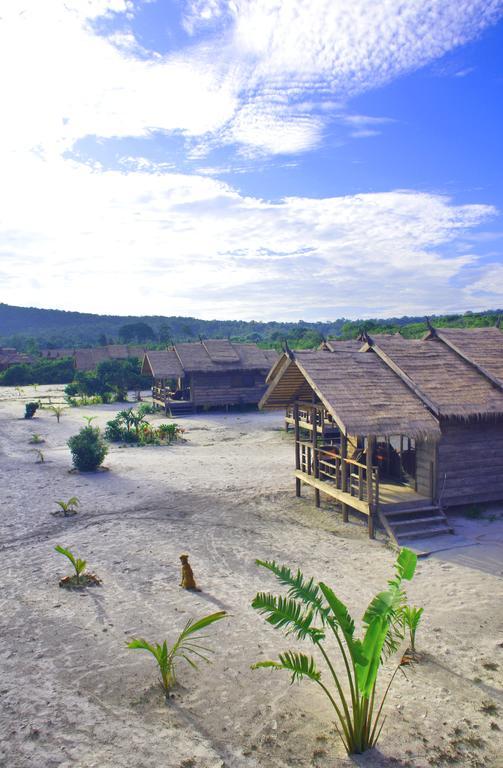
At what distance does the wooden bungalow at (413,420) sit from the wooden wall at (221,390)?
1742 centimetres

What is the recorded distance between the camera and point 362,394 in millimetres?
10883

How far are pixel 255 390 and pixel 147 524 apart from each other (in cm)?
1995

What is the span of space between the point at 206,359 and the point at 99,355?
86.2 feet

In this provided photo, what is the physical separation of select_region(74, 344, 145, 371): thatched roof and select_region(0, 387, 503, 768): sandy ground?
128ft

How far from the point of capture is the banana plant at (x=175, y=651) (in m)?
5.79

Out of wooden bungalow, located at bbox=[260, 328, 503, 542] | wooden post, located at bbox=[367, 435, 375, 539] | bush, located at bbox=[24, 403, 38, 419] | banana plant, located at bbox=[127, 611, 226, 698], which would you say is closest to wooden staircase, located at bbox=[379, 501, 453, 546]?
wooden bungalow, located at bbox=[260, 328, 503, 542]

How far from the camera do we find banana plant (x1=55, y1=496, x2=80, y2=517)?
12373 millimetres

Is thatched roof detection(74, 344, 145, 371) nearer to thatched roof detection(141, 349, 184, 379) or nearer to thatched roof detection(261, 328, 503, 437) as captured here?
thatched roof detection(141, 349, 184, 379)

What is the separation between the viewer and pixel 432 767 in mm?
4766

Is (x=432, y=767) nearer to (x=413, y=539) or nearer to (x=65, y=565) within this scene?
(x=413, y=539)

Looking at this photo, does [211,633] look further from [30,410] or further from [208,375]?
[30,410]

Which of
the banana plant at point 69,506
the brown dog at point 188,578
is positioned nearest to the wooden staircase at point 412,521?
the brown dog at point 188,578

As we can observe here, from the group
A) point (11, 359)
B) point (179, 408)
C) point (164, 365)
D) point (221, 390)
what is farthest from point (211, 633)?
point (11, 359)

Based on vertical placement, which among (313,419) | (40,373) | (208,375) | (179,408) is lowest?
(179,408)
